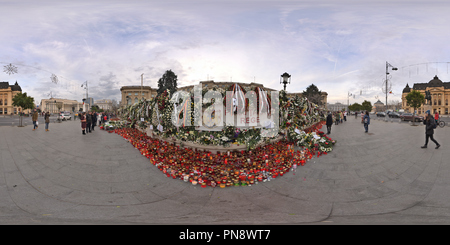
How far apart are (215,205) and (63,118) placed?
36.8 metres

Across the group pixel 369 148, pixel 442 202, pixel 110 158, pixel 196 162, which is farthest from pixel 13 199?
pixel 369 148

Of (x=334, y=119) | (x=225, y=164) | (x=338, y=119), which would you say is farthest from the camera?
(x=334, y=119)

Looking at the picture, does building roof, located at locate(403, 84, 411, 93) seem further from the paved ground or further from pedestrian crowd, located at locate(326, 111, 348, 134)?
the paved ground

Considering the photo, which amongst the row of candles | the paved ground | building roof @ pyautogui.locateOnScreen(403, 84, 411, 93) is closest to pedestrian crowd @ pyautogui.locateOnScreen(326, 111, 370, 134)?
the paved ground

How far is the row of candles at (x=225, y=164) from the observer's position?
481 centimetres

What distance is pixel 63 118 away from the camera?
30.3 metres

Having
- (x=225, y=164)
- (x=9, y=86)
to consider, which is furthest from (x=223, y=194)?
(x=9, y=86)

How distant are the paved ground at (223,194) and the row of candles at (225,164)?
0.82 feet

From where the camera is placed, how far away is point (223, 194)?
4.19 metres

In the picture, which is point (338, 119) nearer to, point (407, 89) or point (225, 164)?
point (225, 164)

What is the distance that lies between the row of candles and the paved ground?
25 centimetres

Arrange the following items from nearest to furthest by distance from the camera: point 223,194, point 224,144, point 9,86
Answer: point 223,194 → point 224,144 → point 9,86

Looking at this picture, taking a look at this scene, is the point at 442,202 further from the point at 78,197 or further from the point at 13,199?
the point at 13,199

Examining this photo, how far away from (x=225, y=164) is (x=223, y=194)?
1413mm
